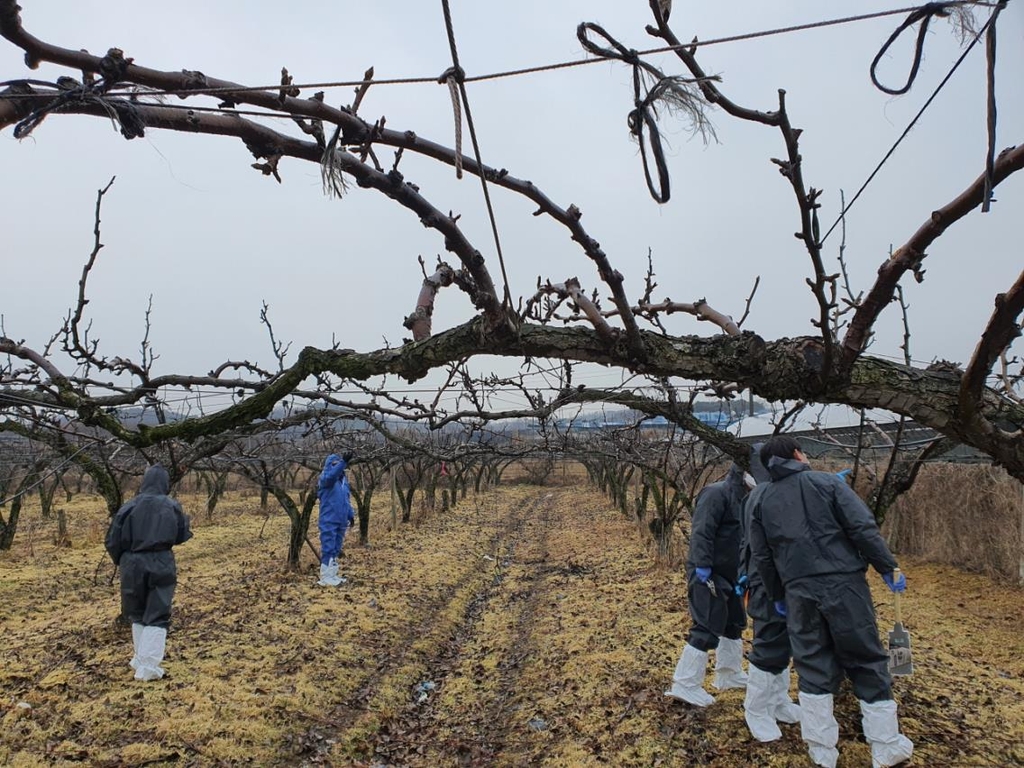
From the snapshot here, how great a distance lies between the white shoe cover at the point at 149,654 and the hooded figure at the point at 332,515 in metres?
3.60

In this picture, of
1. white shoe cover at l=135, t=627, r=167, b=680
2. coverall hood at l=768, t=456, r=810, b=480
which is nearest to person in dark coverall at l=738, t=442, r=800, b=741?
coverall hood at l=768, t=456, r=810, b=480

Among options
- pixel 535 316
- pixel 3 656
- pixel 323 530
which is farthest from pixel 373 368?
pixel 323 530

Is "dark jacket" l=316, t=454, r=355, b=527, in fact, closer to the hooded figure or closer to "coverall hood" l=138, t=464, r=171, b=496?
the hooded figure

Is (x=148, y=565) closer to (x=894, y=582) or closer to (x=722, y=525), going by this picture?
(x=722, y=525)

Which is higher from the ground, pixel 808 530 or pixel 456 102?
pixel 456 102

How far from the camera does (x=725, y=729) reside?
13.7 ft

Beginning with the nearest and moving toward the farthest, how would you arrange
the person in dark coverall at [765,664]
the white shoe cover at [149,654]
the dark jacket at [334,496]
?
the person in dark coverall at [765,664]
the white shoe cover at [149,654]
the dark jacket at [334,496]

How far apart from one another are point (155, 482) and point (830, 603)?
5.45m

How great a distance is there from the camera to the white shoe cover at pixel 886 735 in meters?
3.39

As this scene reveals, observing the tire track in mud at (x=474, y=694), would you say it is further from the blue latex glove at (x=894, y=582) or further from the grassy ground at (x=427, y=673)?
the blue latex glove at (x=894, y=582)

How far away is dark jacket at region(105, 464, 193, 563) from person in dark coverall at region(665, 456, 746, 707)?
4.46 meters

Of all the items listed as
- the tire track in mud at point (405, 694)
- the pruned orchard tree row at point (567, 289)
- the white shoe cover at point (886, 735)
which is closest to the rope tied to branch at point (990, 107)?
the pruned orchard tree row at point (567, 289)

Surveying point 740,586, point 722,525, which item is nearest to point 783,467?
point 722,525

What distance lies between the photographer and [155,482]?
18.2 feet
